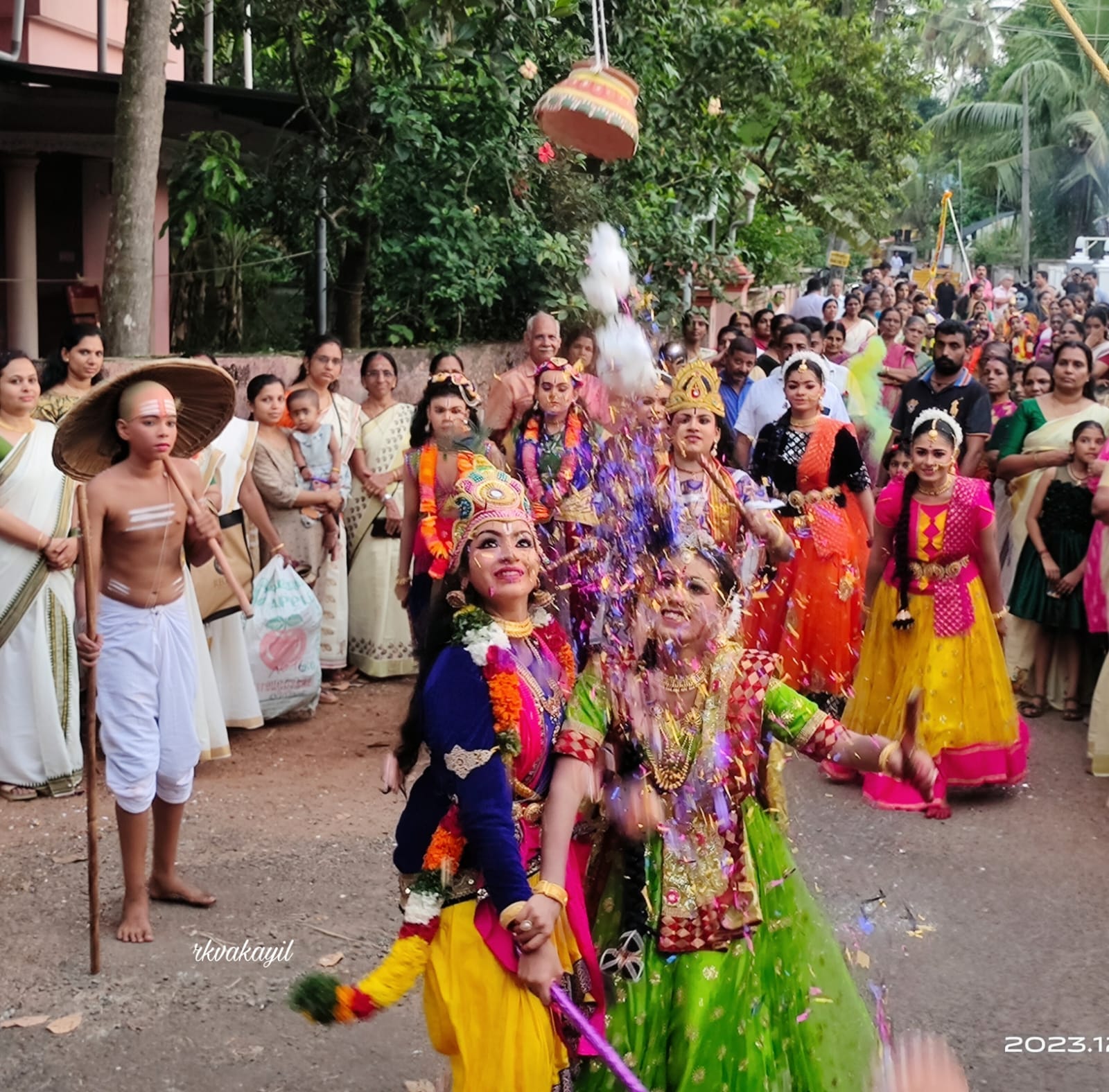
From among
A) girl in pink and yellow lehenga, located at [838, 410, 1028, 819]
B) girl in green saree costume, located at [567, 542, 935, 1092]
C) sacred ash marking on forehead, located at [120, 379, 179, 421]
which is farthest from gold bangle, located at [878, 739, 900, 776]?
girl in pink and yellow lehenga, located at [838, 410, 1028, 819]

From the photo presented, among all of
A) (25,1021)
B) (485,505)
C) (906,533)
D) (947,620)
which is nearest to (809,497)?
(906,533)

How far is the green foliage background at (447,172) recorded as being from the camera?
968 centimetres

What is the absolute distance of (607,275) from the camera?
410cm

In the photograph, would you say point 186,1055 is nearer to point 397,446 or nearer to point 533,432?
point 533,432

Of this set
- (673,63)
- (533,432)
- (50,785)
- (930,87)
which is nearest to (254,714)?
(50,785)

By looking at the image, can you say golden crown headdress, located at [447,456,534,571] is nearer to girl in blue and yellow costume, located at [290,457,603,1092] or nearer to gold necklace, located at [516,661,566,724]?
girl in blue and yellow costume, located at [290,457,603,1092]

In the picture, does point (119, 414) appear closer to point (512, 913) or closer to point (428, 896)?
point (428, 896)

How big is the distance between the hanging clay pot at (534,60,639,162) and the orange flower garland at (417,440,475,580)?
1.40 metres

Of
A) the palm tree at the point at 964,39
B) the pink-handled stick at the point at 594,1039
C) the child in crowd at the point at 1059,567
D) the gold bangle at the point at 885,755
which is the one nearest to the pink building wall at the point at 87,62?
the child in crowd at the point at 1059,567

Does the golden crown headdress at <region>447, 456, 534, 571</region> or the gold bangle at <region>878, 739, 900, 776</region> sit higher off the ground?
the golden crown headdress at <region>447, 456, 534, 571</region>

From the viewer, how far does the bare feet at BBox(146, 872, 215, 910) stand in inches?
203

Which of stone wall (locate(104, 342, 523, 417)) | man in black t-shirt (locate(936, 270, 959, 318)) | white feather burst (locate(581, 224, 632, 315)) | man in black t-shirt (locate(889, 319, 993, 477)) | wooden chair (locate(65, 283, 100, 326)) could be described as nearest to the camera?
white feather burst (locate(581, 224, 632, 315))

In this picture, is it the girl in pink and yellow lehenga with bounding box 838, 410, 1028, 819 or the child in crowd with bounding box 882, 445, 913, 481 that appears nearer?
the girl in pink and yellow lehenga with bounding box 838, 410, 1028, 819
